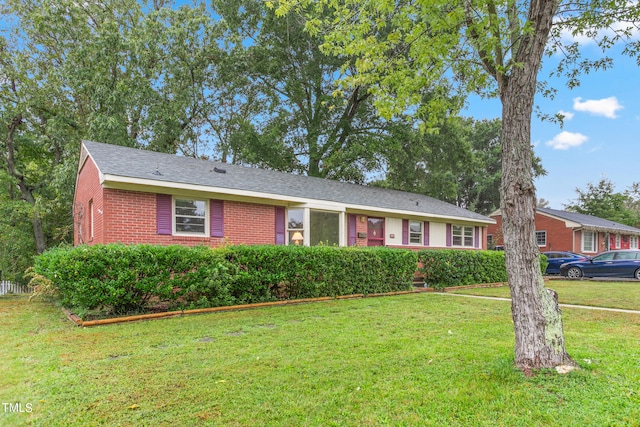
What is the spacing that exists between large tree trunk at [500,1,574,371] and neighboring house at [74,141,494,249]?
8.03 meters

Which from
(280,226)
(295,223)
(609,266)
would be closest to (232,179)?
(280,226)

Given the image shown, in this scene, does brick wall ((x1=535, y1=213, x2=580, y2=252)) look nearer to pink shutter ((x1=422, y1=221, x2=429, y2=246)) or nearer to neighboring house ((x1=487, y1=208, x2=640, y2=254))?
neighboring house ((x1=487, y1=208, x2=640, y2=254))

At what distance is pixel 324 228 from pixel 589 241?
22111 millimetres

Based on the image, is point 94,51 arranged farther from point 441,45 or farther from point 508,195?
point 508,195

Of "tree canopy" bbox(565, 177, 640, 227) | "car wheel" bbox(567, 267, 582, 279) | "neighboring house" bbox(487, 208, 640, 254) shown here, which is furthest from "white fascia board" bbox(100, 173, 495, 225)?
"tree canopy" bbox(565, 177, 640, 227)

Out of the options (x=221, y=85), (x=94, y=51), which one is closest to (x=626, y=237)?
(x=221, y=85)

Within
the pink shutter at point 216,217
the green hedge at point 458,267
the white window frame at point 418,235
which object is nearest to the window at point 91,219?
the pink shutter at point 216,217

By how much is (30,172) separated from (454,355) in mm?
21571

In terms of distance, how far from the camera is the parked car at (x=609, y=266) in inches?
629

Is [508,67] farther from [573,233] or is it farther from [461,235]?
[573,233]

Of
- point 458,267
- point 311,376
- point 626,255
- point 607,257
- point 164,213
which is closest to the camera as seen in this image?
point 311,376

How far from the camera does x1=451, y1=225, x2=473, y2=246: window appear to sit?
58.9 ft

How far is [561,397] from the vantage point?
3.03 m

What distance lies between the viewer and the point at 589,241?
82.7ft
